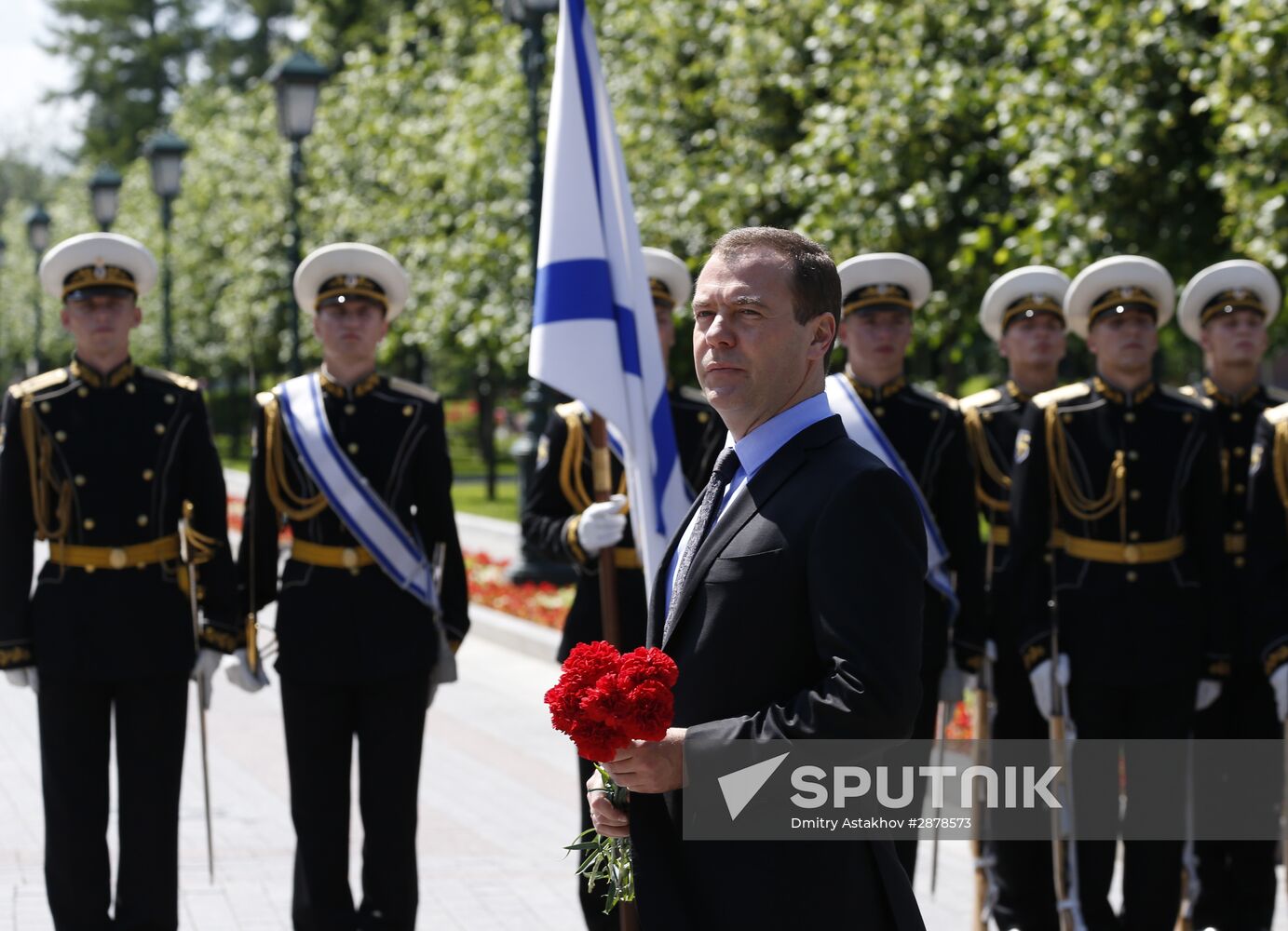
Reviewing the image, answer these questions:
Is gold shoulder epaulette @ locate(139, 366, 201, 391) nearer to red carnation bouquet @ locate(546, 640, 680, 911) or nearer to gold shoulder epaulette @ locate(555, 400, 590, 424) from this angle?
gold shoulder epaulette @ locate(555, 400, 590, 424)

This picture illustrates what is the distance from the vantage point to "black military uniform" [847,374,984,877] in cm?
583

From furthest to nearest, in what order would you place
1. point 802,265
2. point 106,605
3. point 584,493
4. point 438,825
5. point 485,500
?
1. point 485,500
2. point 438,825
3. point 584,493
4. point 106,605
5. point 802,265

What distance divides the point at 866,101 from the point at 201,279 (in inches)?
1191

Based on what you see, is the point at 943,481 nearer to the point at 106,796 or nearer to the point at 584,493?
the point at 584,493

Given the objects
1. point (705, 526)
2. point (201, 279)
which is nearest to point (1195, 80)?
point (705, 526)

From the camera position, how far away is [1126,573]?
581 centimetres

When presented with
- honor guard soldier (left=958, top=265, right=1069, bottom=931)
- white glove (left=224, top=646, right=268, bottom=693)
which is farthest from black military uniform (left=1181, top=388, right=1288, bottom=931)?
white glove (left=224, top=646, right=268, bottom=693)

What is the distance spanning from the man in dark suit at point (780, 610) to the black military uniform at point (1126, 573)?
2.93 m

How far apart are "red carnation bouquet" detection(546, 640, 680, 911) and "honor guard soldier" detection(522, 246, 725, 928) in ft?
8.81

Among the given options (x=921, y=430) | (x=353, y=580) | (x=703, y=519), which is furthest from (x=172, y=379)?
(x=703, y=519)

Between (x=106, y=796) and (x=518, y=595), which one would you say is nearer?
(x=106, y=796)

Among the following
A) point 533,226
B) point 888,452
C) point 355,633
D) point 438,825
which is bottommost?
A: point 438,825

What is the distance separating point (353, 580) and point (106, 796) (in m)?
0.98

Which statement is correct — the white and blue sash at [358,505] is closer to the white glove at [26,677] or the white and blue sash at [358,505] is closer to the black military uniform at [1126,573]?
the white glove at [26,677]
